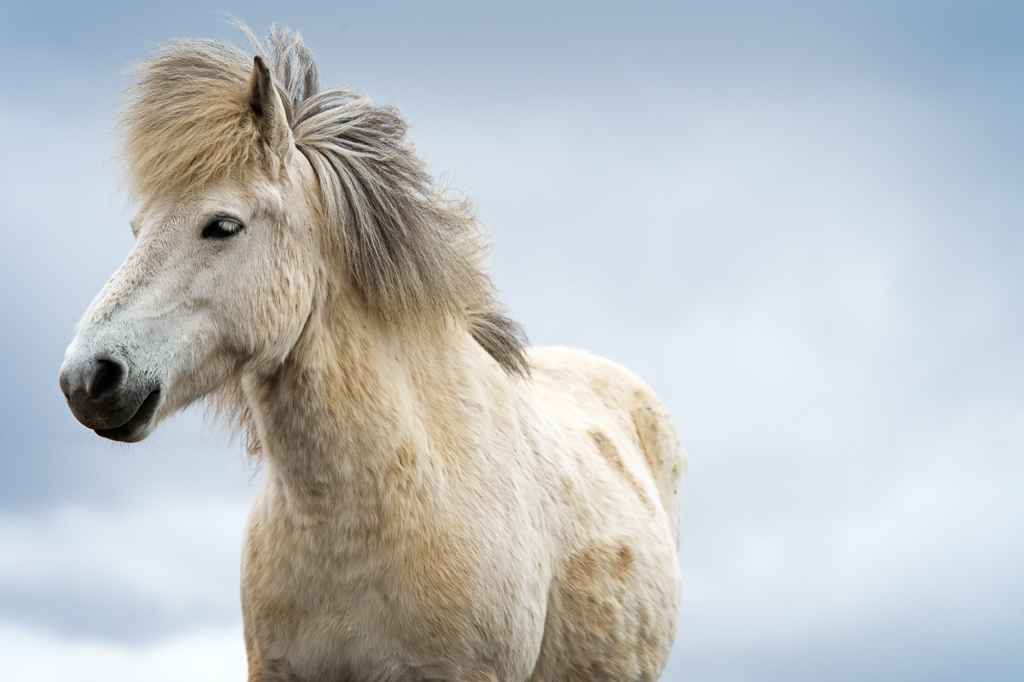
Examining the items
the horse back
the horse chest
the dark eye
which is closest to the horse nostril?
the dark eye

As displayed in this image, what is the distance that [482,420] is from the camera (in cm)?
413

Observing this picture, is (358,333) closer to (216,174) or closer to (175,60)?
(216,174)

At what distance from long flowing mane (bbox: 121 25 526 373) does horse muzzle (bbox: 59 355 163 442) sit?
748 mm

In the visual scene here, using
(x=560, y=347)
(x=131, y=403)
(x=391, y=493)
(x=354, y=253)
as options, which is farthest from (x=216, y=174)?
(x=560, y=347)

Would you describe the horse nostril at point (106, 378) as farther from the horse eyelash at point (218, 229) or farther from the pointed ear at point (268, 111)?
the pointed ear at point (268, 111)

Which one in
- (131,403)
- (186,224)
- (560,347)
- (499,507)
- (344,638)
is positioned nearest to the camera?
(131,403)

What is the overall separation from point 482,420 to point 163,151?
1.71 m

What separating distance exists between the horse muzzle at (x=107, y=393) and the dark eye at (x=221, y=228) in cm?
56

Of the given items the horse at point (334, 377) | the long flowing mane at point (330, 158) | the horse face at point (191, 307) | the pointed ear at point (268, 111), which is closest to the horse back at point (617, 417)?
the horse at point (334, 377)

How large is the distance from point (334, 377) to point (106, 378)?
0.84 m

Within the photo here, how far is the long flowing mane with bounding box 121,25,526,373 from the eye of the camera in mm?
3439

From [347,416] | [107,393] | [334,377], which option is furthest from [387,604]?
[107,393]

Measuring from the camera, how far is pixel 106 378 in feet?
9.94

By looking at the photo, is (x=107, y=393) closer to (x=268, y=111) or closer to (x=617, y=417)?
(x=268, y=111)
